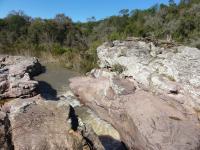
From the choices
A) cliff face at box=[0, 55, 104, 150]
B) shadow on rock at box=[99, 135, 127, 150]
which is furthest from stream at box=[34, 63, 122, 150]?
cliff face at box=[0, 55, 104, 150]

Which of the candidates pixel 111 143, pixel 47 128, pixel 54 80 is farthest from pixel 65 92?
pixel 47 128

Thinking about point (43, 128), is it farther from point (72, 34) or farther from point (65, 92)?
point (72, 34)

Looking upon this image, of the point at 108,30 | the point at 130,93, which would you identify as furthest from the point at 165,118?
the point at 108,30

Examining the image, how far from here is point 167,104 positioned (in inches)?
268

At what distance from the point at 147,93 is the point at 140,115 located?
1079 mm

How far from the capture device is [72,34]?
23719mm

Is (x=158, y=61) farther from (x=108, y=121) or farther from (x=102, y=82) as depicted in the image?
(x=108, y=121)

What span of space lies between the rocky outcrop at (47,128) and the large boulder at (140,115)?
1941 millimetres

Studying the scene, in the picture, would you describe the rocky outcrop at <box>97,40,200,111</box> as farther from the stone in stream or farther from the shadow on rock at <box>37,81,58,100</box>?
the shadow on rock at <box>37,81,58,100</box>

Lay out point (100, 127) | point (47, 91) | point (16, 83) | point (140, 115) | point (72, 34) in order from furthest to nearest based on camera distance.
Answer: point (72, 34)
point (47, 91)
point (16, 83)
point (100, 127)
point (140, 115)

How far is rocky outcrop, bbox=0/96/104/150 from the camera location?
374 centimetres

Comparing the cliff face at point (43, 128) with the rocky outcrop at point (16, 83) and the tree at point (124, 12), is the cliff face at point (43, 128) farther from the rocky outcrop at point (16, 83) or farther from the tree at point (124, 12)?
the tree at point (124, 12)

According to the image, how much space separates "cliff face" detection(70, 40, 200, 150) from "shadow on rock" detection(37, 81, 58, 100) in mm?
593

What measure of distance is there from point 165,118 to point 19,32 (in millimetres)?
19013
